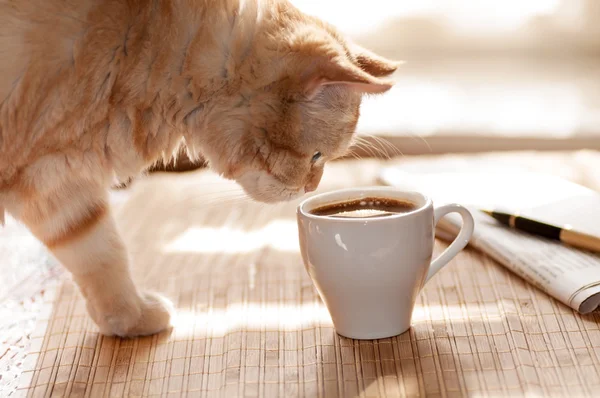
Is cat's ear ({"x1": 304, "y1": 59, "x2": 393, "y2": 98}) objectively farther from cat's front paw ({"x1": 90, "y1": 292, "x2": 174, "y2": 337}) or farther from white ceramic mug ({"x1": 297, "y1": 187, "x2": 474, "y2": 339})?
cat's front paw ({"x1": 90, "y1": 292, "x2": 174, "y2": 337})

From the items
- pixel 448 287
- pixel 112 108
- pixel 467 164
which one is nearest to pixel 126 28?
pixel 112 108

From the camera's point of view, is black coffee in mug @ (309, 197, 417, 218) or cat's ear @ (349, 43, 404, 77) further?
cat's ear @ (349, 43, 404, 77)

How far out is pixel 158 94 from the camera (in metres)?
0.96

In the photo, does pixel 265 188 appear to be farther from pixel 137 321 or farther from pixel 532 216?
pixel 532 216

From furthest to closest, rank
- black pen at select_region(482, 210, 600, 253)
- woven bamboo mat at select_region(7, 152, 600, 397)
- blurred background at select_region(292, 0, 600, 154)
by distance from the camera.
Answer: blurred background at select_region(292, 0, 600, 154), black pen at select_region(482, 210, 600, 253), woven bamboo mat at select_region(7, 152, 600, 397)

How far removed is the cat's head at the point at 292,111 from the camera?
926 millimetres

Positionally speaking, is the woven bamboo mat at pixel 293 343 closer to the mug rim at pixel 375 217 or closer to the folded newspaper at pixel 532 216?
the folded newspaper at pixel 532 216

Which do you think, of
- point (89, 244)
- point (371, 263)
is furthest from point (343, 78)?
point (89, 244)

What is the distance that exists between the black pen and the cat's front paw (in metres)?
0.53

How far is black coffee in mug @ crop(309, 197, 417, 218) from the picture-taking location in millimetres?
929

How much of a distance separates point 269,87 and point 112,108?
205 mm

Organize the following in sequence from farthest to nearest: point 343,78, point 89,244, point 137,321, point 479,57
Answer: point 479,57, point 89,244, point 137,321, point 343,78

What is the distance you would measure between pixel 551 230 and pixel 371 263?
1.17ft

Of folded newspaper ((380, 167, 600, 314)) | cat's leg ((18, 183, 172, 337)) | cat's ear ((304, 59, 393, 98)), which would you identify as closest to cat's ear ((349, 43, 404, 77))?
cat's ear ((304, 59, 393, 98))
